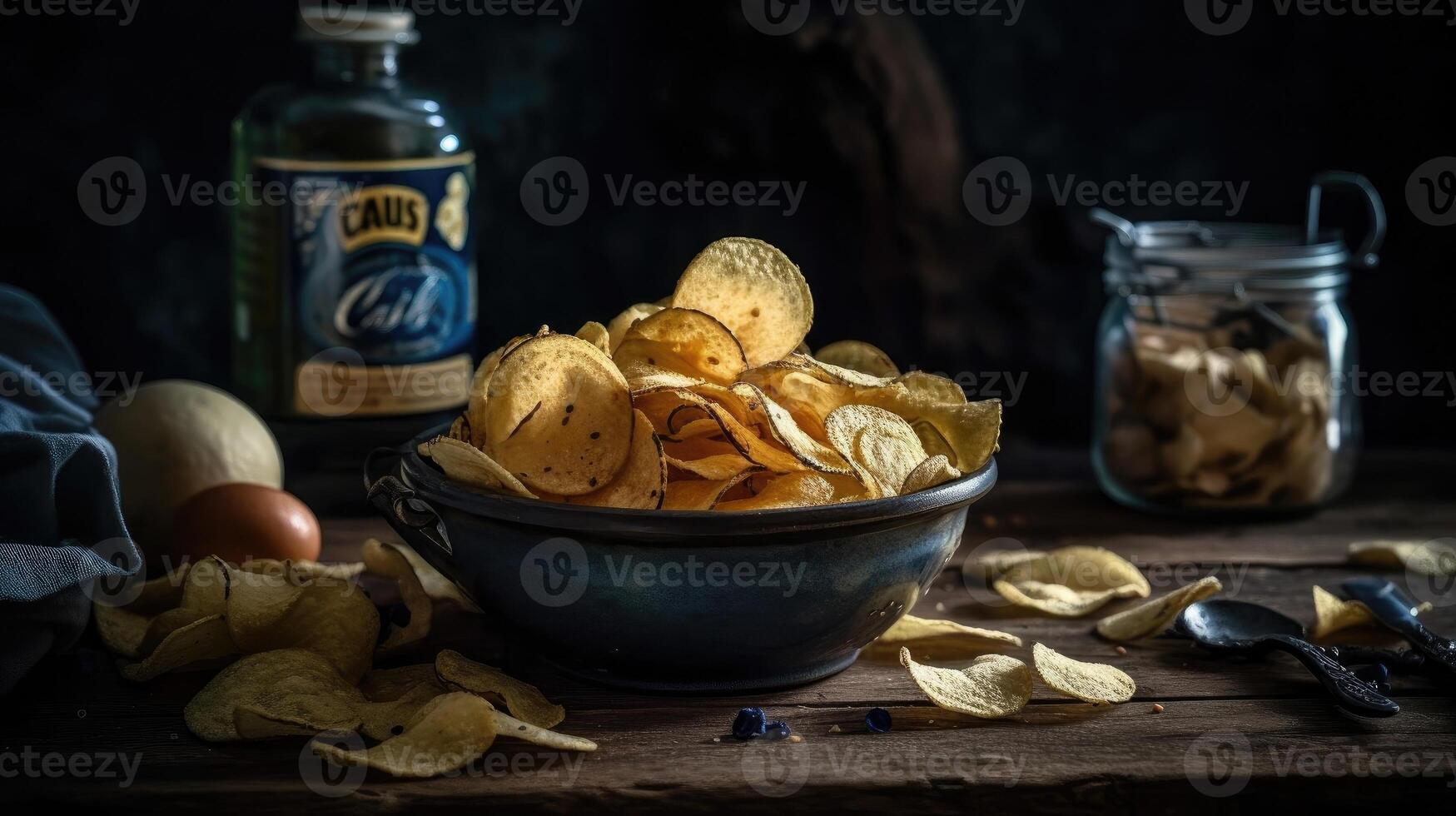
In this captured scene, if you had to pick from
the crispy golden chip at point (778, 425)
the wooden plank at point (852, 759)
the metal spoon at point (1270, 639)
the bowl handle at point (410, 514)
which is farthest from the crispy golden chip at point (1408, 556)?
the bowl handle at point (410, 514)

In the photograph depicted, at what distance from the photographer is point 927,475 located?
35.0 inches

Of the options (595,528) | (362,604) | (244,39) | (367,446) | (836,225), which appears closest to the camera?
(595,528)

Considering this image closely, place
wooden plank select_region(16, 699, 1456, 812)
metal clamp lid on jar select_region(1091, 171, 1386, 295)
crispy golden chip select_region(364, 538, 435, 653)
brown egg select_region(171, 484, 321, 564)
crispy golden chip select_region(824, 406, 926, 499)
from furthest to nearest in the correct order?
metal clamp lid on jar select_region(1091, 171, 1386, 295) → brown egg select_region(171, 484, 321, 564) → crispy golden chip select_region(364, 538, 435, 653) → crispy golden chip select_region(824, 406, 926, 499) → wooden plank select_region(16, 699, 1456, 812)

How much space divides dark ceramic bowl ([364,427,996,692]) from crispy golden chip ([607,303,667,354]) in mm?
179

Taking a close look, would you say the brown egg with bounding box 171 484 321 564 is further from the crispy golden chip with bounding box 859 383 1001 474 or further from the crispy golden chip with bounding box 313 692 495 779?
the crispy golden chip with bounding box 859 383 1001 474

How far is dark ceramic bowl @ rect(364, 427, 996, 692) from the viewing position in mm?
845

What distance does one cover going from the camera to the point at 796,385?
0.98 meters

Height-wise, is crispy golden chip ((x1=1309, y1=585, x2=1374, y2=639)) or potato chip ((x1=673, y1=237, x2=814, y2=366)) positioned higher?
potato chip ((x1=673, y1=237, x2=814, y2=366))

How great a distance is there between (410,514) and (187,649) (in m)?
0.17

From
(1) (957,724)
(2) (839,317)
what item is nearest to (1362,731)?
(1) (957,724)

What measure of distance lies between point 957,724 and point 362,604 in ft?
1.32

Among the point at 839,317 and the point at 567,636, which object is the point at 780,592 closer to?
the point at 567,636

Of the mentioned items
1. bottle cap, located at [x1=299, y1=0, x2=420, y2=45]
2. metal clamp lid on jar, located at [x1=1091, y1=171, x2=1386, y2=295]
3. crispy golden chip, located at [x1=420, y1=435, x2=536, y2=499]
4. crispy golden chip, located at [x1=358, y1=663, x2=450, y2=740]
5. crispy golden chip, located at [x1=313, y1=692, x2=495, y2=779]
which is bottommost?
crispy golden chip, located at [x1=358, y1=663, x2=450, y2=740]

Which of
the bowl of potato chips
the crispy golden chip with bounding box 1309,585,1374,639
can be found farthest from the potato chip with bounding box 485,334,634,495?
the crispy golden chip with bounding box 1309,585,1374,639
